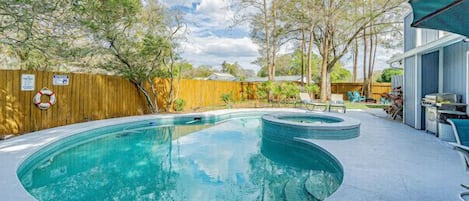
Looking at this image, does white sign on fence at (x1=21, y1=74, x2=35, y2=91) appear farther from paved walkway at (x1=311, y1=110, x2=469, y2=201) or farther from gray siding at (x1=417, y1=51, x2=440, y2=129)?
gray siding at (x1=417, y1=51, x2=440, y2=129)

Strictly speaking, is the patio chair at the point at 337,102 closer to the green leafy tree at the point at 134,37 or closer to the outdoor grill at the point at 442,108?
the outdoor grill at the point at 442,108

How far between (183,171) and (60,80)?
5.46 metres

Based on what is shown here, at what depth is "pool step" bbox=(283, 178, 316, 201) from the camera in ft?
10.9

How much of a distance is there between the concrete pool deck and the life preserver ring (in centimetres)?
89

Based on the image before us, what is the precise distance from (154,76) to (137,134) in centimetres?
314

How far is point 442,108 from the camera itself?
565cm

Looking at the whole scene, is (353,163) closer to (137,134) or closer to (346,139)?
(346,139)

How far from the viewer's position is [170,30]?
10000mm

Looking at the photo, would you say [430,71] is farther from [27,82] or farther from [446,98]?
[27,82]

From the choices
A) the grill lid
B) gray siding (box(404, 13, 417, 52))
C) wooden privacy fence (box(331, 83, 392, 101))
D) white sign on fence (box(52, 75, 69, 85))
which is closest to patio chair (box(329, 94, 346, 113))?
gray siding (box(404, 13, 417, 52))

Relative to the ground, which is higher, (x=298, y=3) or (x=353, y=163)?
(x=298, y=3)

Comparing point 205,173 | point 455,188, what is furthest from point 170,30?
point 455,188

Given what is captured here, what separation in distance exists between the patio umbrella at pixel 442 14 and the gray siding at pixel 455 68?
15.1 feet

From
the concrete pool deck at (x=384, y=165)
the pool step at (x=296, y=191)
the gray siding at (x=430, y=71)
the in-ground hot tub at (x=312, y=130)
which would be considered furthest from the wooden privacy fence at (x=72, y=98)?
the gray siding at (x=430, y=71)
